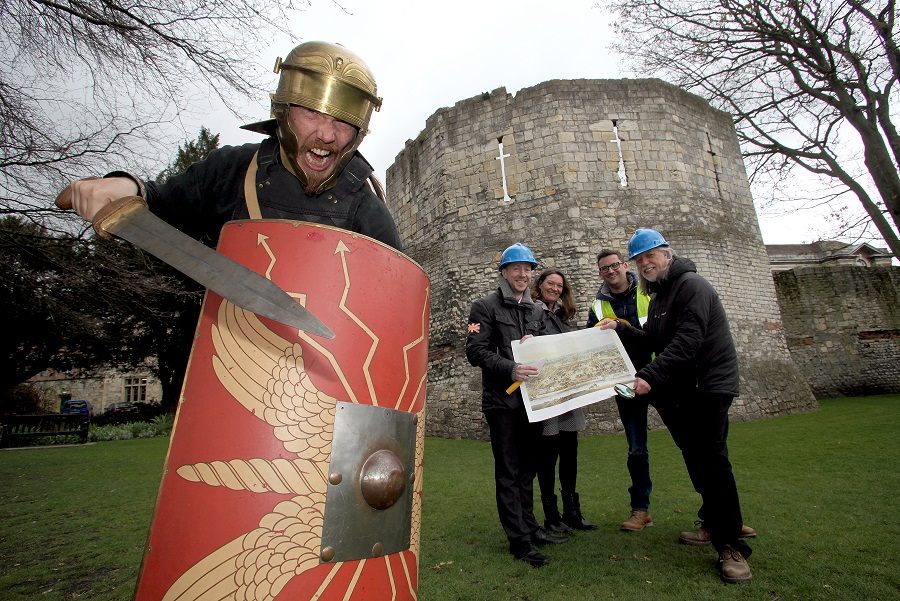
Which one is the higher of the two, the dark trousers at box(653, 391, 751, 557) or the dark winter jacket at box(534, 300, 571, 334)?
the dark winter jacket at box(534, 300, 571, 334)

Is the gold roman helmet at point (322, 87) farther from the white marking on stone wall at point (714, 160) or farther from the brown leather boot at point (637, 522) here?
the white marking on stone wall at point (714, 160)

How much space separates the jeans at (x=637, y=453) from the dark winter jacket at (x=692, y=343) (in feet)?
2.08

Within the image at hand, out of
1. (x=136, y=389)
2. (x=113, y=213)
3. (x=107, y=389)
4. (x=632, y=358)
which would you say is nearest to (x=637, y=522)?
(x=632, y=358)

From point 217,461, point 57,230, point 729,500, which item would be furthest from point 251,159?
point 57,230

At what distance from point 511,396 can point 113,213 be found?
2359mm

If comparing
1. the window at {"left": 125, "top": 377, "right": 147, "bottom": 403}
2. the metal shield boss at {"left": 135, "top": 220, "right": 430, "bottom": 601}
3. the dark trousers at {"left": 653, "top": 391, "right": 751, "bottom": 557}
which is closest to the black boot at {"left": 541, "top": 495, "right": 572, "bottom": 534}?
the dark trousers at {"left": 653, "top": 391, "right": 751, "bottom": 557}

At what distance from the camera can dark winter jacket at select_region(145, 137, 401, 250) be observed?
4.77 feet

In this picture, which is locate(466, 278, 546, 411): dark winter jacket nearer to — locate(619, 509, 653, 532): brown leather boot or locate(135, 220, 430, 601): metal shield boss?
locate(619, 509, 653, 532): brown leather boot

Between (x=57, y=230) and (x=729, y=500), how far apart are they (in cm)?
633

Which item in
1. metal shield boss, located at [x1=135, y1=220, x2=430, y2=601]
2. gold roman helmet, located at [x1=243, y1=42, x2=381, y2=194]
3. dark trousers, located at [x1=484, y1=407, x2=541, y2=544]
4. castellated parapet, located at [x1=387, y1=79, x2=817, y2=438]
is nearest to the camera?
metal shield boss, located at [x1=135, y1=220, x2=430, y2=601]

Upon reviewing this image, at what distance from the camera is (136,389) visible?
32125 mm

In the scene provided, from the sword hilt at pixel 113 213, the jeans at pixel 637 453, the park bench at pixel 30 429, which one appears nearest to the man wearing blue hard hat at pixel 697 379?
the jeans at pixel 637 453

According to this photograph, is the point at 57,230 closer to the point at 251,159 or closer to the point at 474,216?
the point at 251,159

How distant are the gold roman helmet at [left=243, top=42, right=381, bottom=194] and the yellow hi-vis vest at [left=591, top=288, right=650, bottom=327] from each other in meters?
2.75
